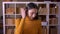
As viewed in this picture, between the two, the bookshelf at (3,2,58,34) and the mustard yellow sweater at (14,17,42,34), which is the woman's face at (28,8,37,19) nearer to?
the mustard yellow sweater at (14,17,42,34)

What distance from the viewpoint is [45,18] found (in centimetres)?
274

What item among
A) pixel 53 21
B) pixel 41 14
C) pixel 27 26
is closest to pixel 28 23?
pixel 27 26

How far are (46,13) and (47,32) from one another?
1.24 feet

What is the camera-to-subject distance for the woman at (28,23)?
0.99 m

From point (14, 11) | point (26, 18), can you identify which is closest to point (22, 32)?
point (26, 18)

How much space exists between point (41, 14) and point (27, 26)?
67.3 inches

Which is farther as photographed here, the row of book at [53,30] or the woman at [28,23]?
the row of book at [53,30]

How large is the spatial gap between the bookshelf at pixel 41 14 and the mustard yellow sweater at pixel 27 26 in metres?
1.65

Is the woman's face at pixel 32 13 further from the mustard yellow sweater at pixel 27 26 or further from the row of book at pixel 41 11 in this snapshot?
the row of book at pixel 41 11

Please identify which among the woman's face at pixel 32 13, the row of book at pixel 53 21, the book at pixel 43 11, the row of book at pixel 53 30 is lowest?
the row of book at pixel 53 30

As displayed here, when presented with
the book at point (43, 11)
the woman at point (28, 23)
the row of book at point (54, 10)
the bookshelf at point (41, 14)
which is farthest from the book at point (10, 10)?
the woman at point (28, 23)

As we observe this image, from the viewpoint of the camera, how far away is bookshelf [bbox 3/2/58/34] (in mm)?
2693

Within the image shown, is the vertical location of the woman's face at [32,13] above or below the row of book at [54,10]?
below

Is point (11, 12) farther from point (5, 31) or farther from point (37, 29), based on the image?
point (37, 29)
